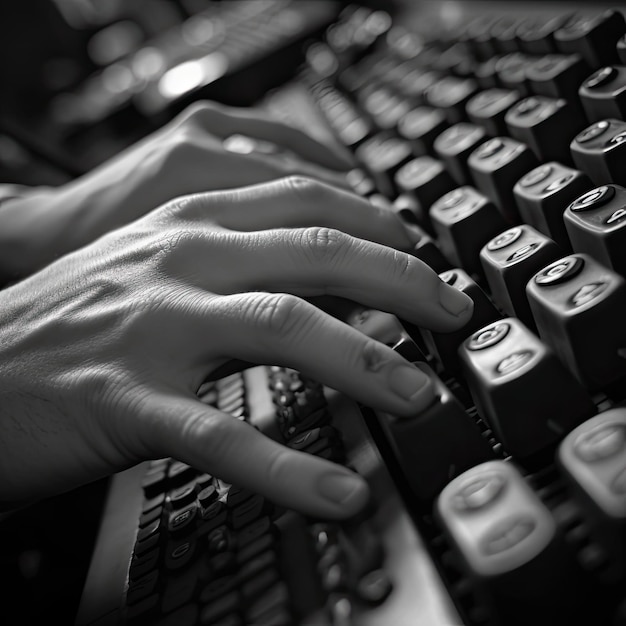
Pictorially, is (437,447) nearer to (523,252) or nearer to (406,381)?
(406,381)

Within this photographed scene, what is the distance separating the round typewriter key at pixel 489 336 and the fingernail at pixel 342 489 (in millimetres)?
147

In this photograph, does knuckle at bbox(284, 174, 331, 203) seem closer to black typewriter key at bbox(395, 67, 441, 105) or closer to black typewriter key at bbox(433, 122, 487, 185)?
black typewriter key at bbox(433, 122, 487, 185)

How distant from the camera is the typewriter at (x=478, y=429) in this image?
1.26 ft

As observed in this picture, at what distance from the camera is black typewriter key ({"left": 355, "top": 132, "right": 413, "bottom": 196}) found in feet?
3.10

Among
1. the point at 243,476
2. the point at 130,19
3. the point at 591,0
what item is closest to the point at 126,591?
the point at 243,476

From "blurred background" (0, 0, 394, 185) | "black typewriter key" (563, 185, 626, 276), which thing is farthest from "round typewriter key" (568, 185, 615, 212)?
"blurred background" (0, 0, 394, 185)

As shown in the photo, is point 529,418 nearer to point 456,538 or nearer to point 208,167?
point 456,538

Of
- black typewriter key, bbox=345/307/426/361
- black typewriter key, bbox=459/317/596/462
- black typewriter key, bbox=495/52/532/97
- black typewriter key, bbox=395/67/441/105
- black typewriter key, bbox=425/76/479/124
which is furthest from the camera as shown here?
black typewriter key, bbox=395/67/441/105

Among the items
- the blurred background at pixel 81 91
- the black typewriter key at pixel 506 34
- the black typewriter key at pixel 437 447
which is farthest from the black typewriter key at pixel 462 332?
the blurred background at pixel 81 91

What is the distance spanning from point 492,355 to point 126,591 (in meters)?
0.36

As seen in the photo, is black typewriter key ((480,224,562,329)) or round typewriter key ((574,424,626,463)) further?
black typewriter key ((480,224,562,329))

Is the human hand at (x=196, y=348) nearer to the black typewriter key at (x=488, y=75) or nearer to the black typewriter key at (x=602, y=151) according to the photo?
the black typewriter key at (x=602, y=151)

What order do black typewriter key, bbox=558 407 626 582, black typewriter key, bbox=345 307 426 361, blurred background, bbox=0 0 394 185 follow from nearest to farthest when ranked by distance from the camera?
black typewriter key, bbox=558 407 626 582 < black typewriter key, bbox=345 307 426 361 < blurred background, bbox=0 0 394 185

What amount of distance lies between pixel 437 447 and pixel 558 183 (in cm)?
30
